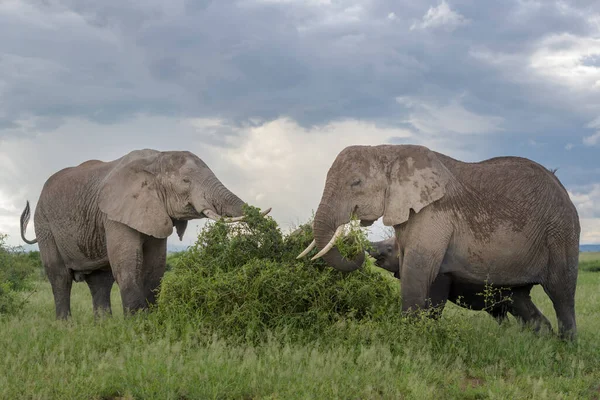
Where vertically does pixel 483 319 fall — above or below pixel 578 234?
below

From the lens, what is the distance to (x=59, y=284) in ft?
42.1

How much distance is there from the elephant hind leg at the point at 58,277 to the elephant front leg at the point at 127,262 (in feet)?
7.88

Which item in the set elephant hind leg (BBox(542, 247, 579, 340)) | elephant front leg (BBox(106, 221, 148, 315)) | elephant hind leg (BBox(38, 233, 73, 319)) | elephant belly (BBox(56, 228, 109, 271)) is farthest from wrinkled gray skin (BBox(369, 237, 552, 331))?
elephant hind leg (BBox(38, 233, 73, 319))

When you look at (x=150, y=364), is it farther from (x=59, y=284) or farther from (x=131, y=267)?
(x=59, y=284)

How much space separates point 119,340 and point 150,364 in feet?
5.82

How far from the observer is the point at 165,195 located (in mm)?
10758

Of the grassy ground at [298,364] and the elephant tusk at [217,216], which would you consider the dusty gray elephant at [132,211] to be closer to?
the elephant tusk at [217,216]

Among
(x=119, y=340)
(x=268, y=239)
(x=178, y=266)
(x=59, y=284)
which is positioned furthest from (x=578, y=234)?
(x=59, y=284)

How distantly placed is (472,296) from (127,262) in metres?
5.38

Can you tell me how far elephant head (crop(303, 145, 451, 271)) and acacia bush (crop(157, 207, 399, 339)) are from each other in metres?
0.49

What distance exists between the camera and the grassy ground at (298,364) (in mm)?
6797

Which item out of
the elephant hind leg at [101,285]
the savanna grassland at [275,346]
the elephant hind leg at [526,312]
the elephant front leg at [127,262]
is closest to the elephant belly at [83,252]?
the elephant hind leg at [101,285]

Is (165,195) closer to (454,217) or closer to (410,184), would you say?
(410,184)

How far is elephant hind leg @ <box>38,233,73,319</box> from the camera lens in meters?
12.8
